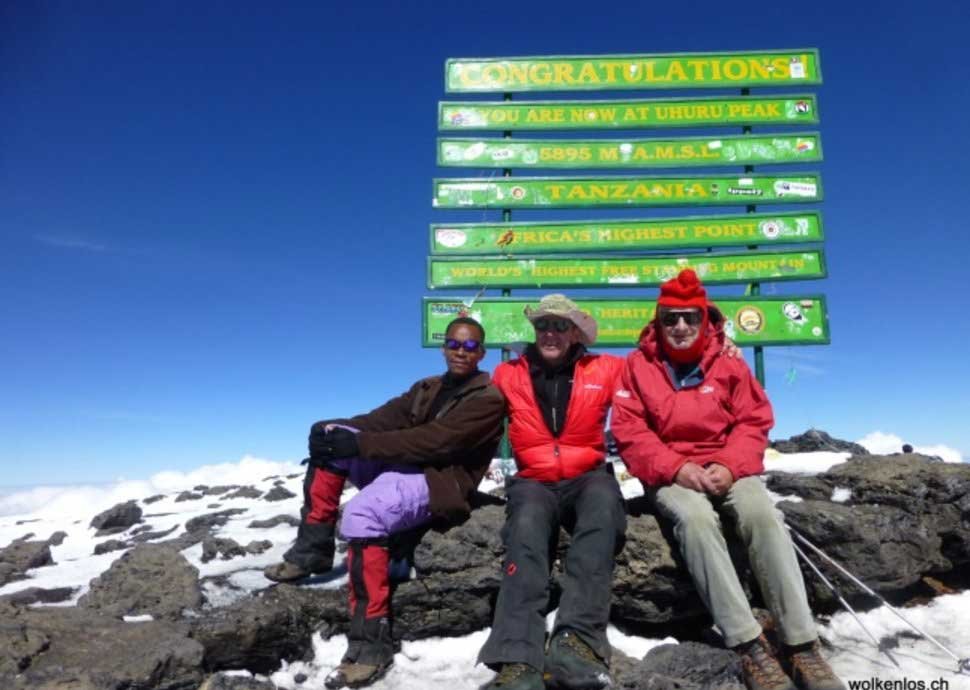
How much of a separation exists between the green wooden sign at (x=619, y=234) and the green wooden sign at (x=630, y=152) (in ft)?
4.02

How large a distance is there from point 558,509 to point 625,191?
8.34m

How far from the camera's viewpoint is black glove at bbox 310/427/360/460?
4.75 m

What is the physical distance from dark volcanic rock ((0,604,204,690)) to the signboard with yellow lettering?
990 cm

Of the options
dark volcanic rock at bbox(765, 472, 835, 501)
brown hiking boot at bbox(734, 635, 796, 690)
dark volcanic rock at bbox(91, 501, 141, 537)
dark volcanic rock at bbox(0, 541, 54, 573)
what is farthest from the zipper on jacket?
dark volcanic rock at bbox(91, 501, 141, 537)

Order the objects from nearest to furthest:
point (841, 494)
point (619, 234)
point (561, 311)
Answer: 1. point (561, 311)
2. point (841, 494)
3. point (619, 234)

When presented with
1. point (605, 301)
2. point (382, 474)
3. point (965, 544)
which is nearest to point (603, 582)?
point (382, 474)

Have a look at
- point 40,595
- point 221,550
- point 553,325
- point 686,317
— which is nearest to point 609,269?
point 686,317

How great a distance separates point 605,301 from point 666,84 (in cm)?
476

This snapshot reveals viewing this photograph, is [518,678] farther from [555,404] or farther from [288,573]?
[288,573]

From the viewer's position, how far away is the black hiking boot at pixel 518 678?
349cm

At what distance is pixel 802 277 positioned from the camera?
35.9 ft

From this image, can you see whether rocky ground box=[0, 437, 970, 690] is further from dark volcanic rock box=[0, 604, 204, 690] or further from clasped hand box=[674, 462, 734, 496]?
clasped hand box=[674, 462, 734, 496]

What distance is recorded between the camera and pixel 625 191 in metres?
11.4

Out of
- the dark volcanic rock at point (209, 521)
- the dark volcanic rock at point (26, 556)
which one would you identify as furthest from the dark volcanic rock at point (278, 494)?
the dark volcanic rock at point (26, 556)
